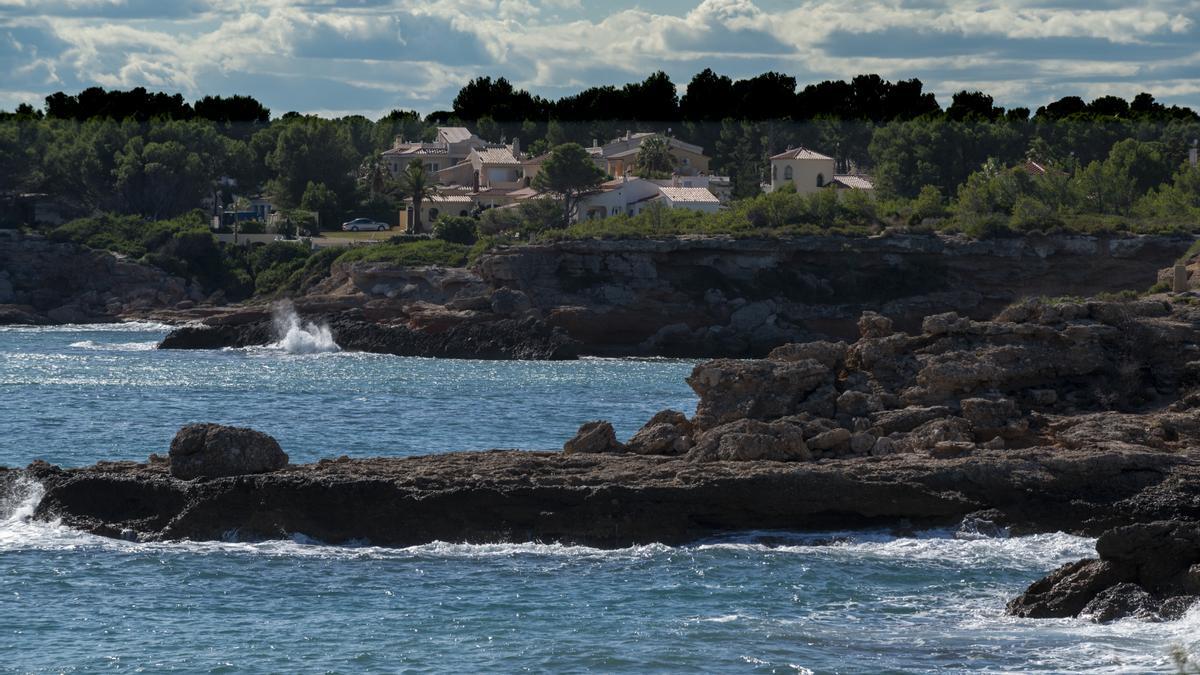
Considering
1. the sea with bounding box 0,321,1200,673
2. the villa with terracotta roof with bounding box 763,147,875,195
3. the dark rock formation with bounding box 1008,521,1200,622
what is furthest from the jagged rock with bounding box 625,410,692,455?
the villa with terracotta roof with bounding box 763,147,875,195

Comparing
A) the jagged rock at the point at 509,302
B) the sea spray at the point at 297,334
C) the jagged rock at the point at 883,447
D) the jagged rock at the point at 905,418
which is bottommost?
the sea spray at the point at 297,334

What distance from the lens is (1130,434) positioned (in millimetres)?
27781

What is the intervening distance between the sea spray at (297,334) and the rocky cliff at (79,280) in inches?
662

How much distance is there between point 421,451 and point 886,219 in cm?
4685

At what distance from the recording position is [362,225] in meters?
109

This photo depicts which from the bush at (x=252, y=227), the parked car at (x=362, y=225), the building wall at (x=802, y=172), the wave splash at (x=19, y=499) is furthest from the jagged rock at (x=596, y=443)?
the parked car at (x=362, y=225)

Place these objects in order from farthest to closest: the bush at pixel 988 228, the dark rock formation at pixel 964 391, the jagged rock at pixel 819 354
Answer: the bush at pixel 988 228
the jagged rock at pixel 819 354
the dark rock formation at pixel 964 391

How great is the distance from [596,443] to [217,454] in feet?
19.0

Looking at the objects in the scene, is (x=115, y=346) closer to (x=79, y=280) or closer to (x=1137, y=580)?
(x=79, y=280)

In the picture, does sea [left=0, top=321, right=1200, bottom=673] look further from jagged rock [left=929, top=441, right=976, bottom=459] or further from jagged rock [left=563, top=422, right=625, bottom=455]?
jagged rock [left=563, top=422, right=625, bottom=455]

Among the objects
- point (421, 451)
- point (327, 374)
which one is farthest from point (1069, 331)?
point (327, 374)

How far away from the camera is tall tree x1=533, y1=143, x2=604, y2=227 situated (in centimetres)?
9662

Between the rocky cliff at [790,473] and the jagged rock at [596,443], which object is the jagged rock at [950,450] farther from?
the jagged rock at [596,443]

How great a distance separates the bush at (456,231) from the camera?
9269cm
